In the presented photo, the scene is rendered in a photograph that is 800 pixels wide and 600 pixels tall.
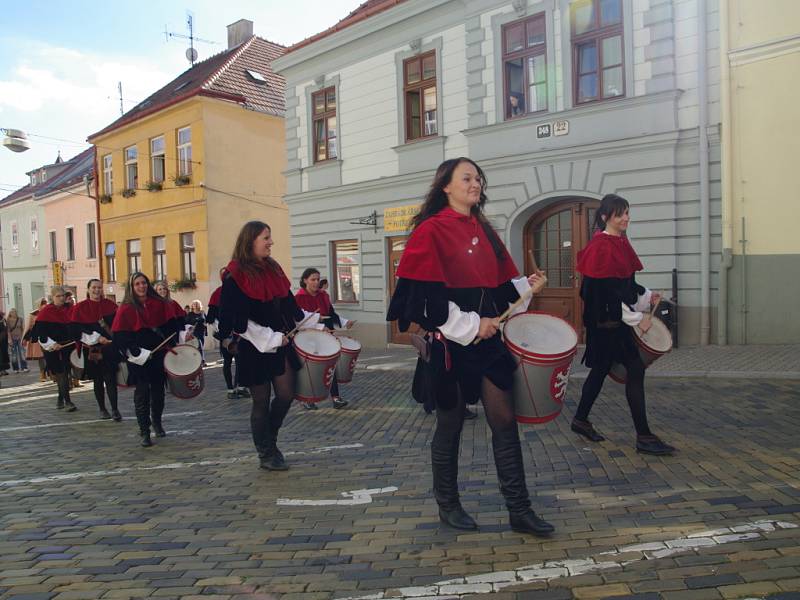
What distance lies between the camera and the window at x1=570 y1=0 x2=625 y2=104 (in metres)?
12.7

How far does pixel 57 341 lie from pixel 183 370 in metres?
3.77

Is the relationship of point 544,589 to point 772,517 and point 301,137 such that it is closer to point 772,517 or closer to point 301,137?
point 772,517

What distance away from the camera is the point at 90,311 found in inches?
363

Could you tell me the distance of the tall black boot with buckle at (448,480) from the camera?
12.6 feet

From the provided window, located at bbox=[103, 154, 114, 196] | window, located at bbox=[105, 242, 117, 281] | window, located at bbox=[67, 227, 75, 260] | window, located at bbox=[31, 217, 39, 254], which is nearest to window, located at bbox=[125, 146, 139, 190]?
window, located at bbox=[103, 154, 114, 196]

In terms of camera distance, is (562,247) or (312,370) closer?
(312,370)

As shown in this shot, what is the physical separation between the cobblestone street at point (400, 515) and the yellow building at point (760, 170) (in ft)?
15.7

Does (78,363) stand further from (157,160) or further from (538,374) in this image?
(157,160)

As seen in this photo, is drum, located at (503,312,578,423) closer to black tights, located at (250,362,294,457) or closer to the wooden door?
black tights, located at (250,362,294,457)

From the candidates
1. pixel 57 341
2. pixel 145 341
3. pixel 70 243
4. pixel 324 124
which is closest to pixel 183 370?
pixel 145 341

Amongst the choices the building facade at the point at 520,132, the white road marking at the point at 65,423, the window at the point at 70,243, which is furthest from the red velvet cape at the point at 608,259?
the window at the point at 70,243

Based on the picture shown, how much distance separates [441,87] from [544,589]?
544 inches

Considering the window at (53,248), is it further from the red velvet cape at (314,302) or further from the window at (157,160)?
the red velvet cape at (314,302)

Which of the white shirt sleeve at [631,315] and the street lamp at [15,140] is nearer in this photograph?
the white shirt sleeve at [631,315]
